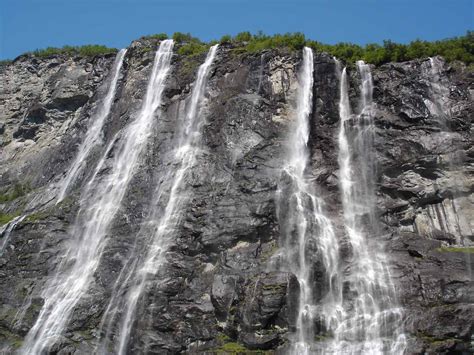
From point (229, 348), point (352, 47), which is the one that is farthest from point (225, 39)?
point (229, 348)

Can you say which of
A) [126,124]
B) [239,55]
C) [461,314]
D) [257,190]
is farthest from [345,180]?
[126,124]

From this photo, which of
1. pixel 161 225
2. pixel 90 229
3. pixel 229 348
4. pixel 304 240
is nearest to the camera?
pixel 229 348

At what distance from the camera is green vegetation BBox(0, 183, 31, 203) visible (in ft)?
116

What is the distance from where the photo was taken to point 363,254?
23.4m

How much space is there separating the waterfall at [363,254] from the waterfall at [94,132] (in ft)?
54.8

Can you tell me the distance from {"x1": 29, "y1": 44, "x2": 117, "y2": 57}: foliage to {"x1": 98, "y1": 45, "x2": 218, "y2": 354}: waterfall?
13402 millimetres

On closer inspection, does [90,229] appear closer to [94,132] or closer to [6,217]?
[6,217]

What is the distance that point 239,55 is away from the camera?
3350 centimetres

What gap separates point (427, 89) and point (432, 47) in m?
4.13

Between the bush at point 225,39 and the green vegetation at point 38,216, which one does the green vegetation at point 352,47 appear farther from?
the green vegetation at point 38,216

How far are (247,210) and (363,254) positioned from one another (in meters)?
5.90

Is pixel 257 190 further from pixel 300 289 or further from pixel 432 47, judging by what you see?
pixel 432 47

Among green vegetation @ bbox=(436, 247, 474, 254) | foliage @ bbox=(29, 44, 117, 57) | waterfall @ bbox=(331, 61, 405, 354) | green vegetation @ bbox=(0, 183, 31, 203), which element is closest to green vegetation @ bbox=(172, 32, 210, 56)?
foliage @ bbox=(29, 44, 117, 57)

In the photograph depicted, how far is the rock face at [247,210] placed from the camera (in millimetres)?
20594
